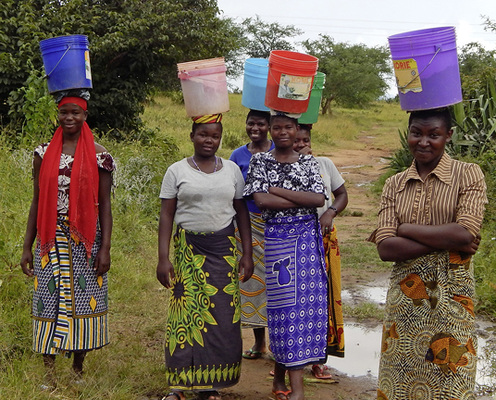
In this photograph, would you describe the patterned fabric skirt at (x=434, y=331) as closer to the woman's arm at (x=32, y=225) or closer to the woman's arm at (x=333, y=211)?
the woman's arm at (x=333, y=211)

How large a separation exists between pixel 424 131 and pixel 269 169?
105 centimetres

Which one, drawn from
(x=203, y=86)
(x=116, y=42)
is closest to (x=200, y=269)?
(x=203, y=86)

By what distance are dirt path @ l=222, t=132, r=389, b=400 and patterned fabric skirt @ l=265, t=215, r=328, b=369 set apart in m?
0.44

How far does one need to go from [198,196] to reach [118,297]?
2.01 metres

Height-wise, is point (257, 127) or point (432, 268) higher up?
point (257, 127)

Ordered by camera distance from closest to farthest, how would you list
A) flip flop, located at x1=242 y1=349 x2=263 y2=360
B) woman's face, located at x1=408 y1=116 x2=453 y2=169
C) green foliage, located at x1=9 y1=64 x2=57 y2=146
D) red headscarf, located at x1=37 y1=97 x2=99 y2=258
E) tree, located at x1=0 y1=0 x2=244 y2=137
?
woman's face, located at x1=408 y1=116 x2=453 y2=169, red headscarf, located at x1=37 y1=97 x2=99 y2=258, flip flop, located at x1=242 y1=349 x2=263 y2=360, green foliage, located at x1=9 y1=64 x2=57 y2=146, tree, located at x1=0 y1=0 x2=244 y2=137

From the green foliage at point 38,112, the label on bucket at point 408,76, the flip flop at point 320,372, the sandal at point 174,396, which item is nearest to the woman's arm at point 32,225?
the sandal at point 174,396

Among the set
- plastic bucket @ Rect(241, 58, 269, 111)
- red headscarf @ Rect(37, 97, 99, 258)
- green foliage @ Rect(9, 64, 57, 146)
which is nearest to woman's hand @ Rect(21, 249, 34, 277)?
red headscarf @ Rect(37, 97, 99, 258)

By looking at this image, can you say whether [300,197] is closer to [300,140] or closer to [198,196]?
[198,196]

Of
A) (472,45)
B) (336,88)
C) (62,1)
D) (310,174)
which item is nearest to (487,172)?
(310,174)

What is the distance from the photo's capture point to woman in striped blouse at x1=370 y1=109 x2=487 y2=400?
8.07 feet

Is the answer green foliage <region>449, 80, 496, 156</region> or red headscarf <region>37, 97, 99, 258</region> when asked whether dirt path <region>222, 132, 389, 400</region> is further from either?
green foliage <region>449, 80, 496, 156</region>

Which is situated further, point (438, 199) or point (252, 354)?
point (252, 354)

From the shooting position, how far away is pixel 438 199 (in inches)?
99.6
